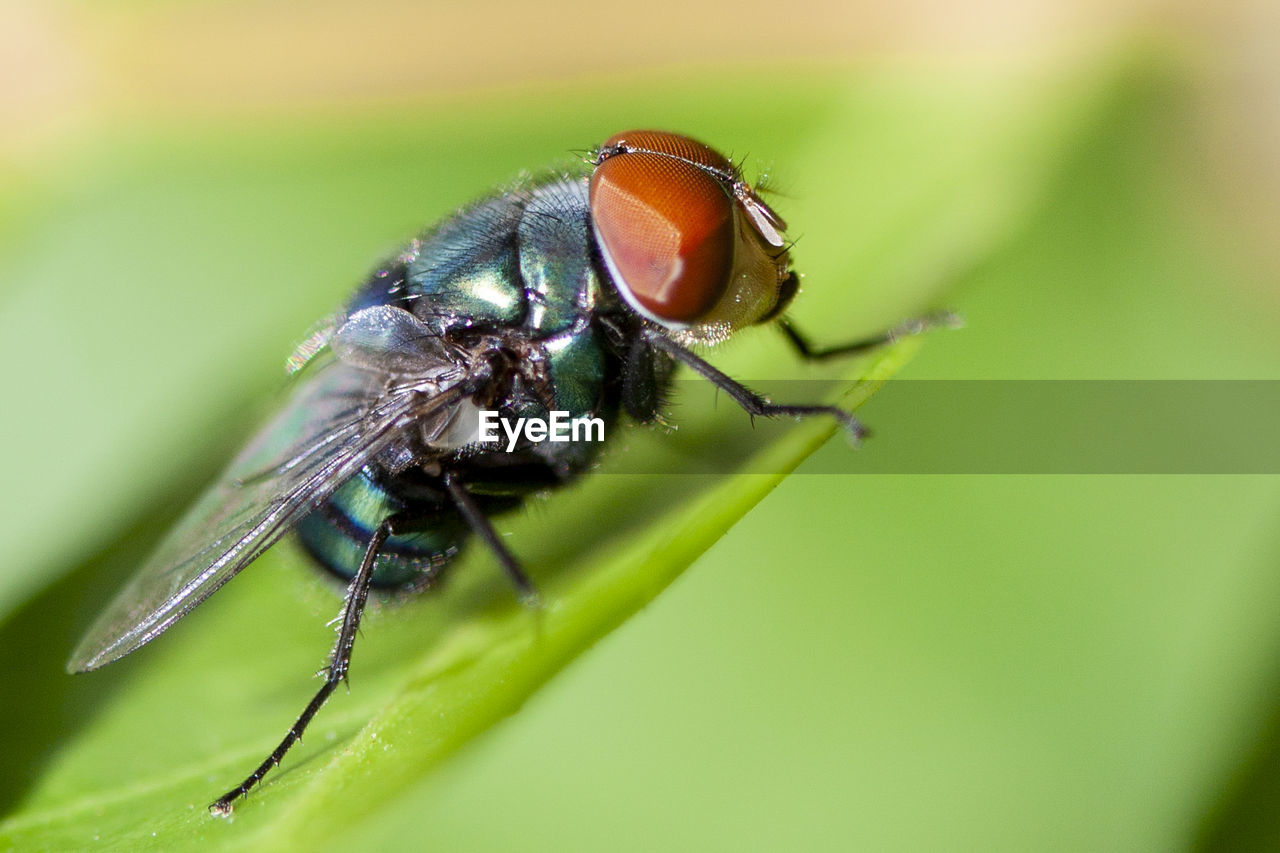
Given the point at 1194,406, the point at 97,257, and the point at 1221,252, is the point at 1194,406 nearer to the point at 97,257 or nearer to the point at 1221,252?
the point at 1221,252

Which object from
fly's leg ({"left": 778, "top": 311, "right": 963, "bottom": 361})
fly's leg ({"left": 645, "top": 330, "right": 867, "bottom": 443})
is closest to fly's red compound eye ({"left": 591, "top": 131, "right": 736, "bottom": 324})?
fly's leg ({"left": 645, "top": 330, "right": 867, "bottom": 443})

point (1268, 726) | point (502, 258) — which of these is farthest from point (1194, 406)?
point (502, 258)

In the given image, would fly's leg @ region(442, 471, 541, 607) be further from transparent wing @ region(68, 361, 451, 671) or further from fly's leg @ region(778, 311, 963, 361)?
fly's leg @ region(778, 311, 963, 361)

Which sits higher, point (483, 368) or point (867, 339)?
point (483, 368)

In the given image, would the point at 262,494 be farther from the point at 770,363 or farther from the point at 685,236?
the point at 770,363

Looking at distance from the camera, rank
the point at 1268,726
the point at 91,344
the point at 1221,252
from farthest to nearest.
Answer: the point at 91,344, the point at 1221,252, the point at 1268,726

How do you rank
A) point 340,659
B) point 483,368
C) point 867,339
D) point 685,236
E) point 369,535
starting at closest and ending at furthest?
point 685,236 → point 340,659 → point 483,368 → point 867,339 → point 369,535

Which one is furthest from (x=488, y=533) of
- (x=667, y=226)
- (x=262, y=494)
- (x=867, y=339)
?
(x=867, y=339)
